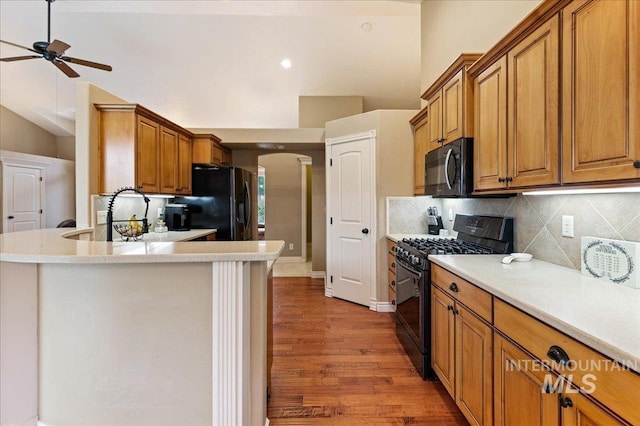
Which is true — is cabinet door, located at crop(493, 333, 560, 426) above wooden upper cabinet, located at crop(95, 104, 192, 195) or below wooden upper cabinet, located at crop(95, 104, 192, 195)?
below

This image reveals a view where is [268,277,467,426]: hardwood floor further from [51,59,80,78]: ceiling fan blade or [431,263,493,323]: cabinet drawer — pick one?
[51,59,80,78]: ceiling fan blade

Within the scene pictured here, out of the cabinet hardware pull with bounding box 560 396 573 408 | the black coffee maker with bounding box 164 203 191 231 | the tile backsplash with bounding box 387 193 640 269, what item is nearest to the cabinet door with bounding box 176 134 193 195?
the black coffee maker with bounding box 164 203 191 231

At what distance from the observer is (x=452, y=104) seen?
245 cm

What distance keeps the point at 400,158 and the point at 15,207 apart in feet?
25.7

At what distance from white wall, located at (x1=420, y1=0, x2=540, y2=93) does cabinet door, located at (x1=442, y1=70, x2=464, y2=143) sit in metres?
0.45

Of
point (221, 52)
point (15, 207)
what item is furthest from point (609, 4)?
point (15, 207)

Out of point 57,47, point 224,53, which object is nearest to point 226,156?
point 224,53

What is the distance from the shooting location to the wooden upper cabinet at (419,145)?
10.9ft

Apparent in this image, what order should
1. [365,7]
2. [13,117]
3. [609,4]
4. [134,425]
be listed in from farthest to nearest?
[13,117] → [365,7] → [134,425] → [609,4]

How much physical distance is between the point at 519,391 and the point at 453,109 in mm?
1951

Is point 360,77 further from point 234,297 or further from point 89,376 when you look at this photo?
point 89,376

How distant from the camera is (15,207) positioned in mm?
6480

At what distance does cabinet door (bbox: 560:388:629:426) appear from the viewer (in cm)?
86

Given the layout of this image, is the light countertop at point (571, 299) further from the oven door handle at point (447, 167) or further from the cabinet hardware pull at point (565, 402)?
the oven door handle at point (447, 167)
